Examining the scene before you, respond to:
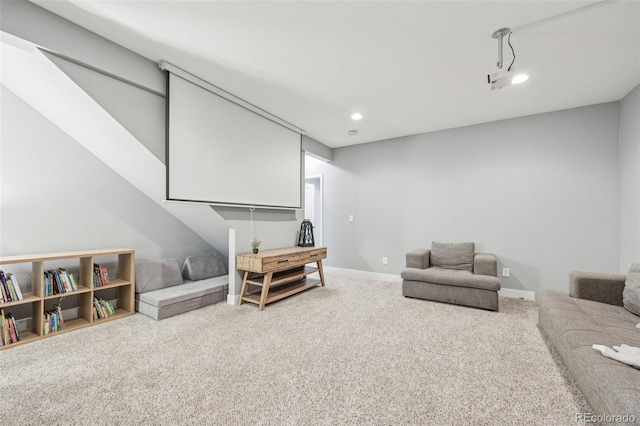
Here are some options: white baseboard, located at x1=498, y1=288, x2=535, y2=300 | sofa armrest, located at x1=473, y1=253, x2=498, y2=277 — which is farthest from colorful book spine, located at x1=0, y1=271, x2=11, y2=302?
white baseboard, located at x1=498, y1=288, x2=535, y2=300

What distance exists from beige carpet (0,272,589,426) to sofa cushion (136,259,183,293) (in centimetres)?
41

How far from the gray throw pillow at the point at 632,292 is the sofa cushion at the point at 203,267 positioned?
14.3 ft

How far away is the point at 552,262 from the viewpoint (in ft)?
11.5

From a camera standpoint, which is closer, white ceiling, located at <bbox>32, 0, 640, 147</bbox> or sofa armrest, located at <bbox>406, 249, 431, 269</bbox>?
white ceiling, located at <bbox>32, 0, 640, 147</bbox>

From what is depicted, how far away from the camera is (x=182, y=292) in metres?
3.12

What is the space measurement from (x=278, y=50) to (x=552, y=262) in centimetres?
414

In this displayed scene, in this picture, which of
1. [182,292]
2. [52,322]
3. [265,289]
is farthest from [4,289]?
[265,289]

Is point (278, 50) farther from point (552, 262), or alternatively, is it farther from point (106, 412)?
point (552, 262)

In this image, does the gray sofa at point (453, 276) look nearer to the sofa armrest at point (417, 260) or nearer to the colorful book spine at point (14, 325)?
the sofa armrest at point (417, 260)

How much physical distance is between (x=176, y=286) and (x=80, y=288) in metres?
0.93

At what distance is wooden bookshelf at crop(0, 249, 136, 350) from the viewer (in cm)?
233

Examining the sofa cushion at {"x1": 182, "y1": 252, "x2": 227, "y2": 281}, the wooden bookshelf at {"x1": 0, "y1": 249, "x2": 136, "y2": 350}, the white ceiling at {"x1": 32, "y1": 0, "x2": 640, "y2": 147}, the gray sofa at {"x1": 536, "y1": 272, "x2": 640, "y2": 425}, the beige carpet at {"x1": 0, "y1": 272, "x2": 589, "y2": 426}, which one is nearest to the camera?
the gray sofa at {"x1": 536, "y1": 272, "x2": 640, "y2": 425}

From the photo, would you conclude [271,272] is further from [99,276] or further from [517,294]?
[517,294]

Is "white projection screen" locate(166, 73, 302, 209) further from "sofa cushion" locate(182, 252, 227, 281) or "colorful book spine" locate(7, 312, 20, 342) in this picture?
"colorful book spine" locate(7, 312, 20, 342)
